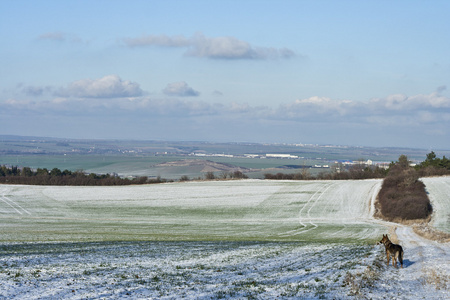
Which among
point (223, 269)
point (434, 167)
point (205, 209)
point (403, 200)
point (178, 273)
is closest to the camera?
point (178, 273)

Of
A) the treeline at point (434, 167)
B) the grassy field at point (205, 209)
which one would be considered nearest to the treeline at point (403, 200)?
the grassy field at point (205, 209)

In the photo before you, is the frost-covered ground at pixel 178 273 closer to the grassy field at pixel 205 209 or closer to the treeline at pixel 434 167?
the grassy field at pixel 205 209

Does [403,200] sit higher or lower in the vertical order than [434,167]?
lower

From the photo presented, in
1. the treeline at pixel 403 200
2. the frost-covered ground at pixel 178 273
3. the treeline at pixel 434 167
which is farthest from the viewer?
the treeline at pixel 434 167

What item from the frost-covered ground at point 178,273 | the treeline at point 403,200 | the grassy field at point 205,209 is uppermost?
the frost-covered ground at point 178,273

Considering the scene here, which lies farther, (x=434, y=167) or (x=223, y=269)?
(x=434, y=167)

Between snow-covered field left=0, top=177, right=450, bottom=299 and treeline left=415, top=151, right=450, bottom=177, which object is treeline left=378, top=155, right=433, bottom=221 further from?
treeline left=415, top=151, right=450, bottom=177

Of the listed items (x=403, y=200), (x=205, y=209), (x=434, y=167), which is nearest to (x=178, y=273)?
(x=403, y=200)

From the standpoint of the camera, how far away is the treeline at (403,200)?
5725 cm

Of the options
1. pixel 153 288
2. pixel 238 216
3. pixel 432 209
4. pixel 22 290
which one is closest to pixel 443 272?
pixel 153 288

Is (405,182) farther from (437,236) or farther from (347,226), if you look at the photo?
(437,236)

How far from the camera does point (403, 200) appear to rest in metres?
59.4

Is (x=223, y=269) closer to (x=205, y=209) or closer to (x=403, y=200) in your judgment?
(x=403, y=200)

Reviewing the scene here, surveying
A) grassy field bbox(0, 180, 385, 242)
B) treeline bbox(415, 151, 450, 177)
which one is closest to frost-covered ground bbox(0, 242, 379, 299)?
grassy field bbox(0, 180, 385, 242)
